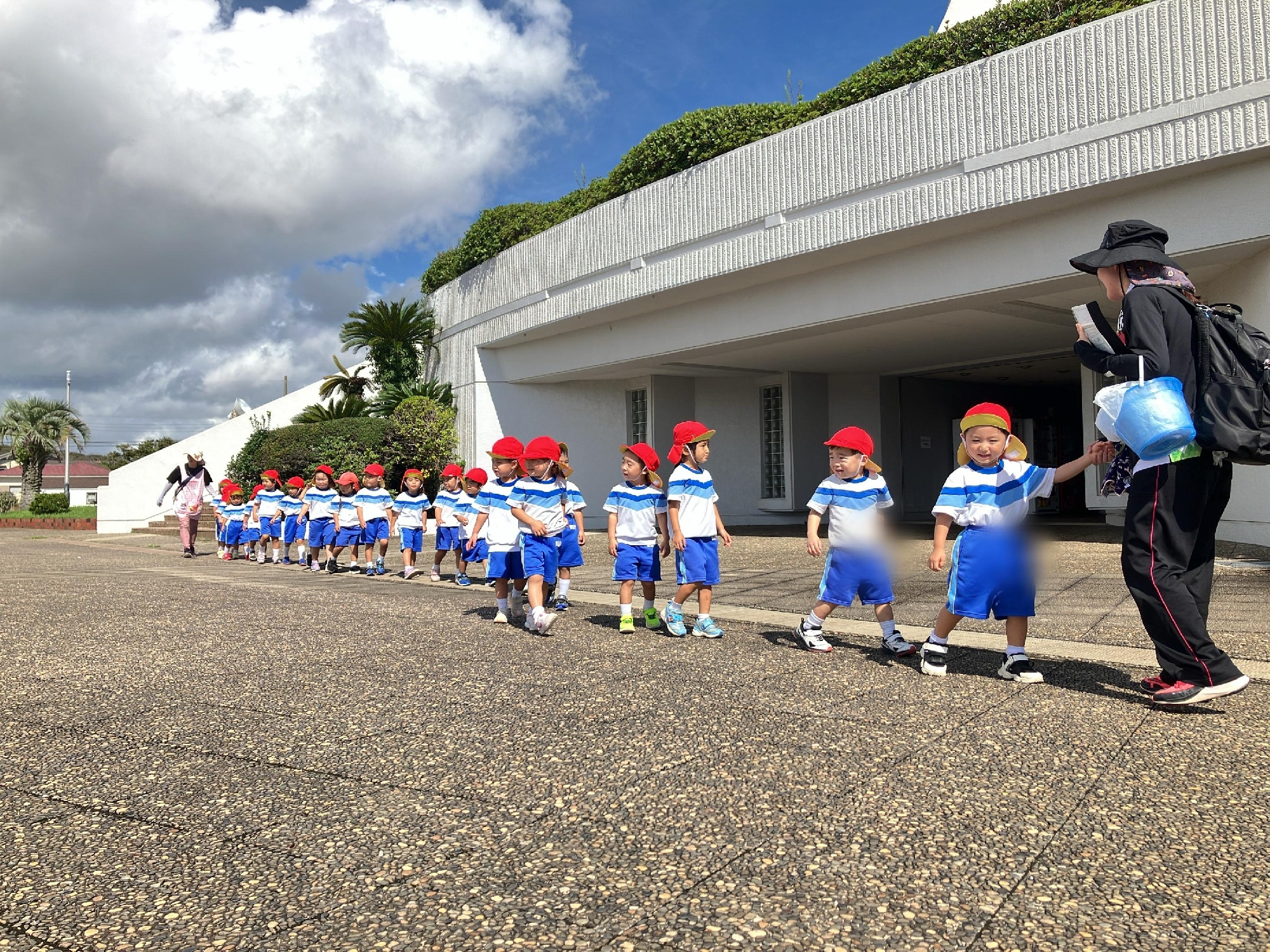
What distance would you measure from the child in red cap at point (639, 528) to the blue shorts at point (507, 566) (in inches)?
39.2

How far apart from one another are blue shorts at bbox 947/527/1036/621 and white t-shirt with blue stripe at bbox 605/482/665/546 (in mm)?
2534

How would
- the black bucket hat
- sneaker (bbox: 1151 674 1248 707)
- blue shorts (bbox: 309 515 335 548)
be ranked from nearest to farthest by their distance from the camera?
sneaker (bbox: 1151 674 1248 707)
the black bucket hat
blue shorts (bbox: 309 515 335 548)

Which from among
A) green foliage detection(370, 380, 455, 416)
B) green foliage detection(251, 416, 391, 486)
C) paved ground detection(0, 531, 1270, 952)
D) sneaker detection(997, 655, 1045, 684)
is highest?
green foliage detection(370, 380, 455, 416)

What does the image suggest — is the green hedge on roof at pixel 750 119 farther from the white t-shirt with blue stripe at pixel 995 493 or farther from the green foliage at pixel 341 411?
the white t-shirt with blue stripe at pixel 995 493

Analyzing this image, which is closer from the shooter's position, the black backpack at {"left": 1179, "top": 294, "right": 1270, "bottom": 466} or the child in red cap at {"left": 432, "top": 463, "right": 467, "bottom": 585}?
the black backpack at {"left": 1179, "top": 294, "right": 1270, "bottom": 466}

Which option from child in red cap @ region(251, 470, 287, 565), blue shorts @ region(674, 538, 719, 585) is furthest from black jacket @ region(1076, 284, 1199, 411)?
child in red cap @ region(251, 470, 287, 565)

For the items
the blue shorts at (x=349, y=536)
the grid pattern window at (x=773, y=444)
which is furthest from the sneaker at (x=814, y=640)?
the grid pattern window at (x=773, y=444)

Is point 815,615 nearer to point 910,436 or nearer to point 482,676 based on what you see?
point 482,676

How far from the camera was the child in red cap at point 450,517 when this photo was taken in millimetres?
11391

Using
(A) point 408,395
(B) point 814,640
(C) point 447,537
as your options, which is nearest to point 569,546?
(B) point 814,640

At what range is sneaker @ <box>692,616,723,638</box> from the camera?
6352 millimetres

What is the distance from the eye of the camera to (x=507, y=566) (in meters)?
7.54

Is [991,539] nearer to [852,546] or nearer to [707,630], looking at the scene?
[852,546]

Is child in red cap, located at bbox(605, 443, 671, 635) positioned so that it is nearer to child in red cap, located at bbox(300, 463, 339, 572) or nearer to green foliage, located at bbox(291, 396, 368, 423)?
child in red cap, located at bbox(300, 463, 339, 572)
